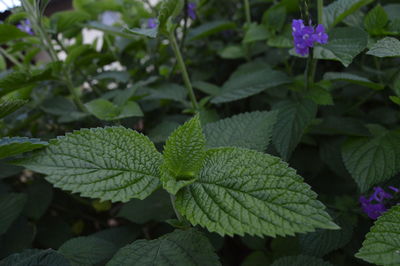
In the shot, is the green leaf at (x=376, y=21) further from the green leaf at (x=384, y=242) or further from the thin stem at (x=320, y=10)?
the green leaf at (x=384, y=242)

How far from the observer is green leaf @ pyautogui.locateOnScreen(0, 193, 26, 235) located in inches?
33.3

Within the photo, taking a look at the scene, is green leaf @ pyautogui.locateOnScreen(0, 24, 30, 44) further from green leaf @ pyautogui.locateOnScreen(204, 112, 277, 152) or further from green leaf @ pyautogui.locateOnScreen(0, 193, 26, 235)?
green leaf @ pyautogui.locateOnScreen(204, 112, 277, 152)

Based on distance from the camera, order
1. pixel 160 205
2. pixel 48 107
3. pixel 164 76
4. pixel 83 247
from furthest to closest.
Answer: pixel 164 76
pixel 48 107
pixel 160 205
pixel 83 247

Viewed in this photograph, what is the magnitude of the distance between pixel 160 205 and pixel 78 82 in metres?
0.72

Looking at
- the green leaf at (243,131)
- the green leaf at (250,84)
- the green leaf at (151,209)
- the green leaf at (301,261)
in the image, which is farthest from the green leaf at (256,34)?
the green leaf at (301,261)

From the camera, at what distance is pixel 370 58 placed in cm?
122

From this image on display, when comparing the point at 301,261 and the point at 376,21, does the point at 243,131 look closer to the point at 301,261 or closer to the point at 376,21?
the point at 301,261

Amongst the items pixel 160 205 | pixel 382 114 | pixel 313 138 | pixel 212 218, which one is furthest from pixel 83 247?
pixel 382 114

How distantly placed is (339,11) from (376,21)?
10 cm

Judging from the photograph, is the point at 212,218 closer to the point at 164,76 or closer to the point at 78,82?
the point at 164,76

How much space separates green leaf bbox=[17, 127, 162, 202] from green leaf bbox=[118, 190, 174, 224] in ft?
0.92

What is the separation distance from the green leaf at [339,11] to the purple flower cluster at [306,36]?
106 millimetres

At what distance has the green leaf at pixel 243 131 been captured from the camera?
0.75m

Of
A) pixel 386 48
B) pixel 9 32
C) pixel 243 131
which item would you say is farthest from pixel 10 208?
pixel 386 48
